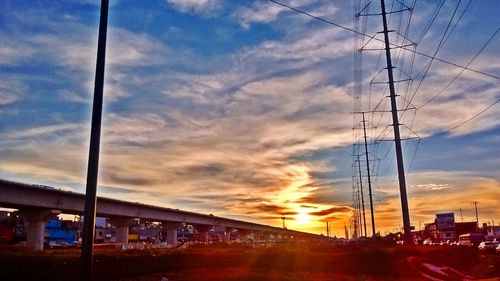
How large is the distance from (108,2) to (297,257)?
85.6 feet

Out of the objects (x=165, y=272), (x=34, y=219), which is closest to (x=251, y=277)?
(x=165, y=272)

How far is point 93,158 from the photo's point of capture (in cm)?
1199

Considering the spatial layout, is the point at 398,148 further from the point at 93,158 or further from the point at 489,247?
the point at 489,247

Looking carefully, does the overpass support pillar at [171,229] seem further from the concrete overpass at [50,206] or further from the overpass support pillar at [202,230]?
the overpass support pillar at [202,230]

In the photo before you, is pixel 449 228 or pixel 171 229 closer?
pixel 449 228

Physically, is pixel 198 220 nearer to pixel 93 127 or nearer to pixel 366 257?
pixel 366 257

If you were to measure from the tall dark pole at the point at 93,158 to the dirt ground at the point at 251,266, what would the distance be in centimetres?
1558

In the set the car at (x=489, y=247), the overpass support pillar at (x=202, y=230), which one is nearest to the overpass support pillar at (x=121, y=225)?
the overpass support pillar at (x=202, y=230)

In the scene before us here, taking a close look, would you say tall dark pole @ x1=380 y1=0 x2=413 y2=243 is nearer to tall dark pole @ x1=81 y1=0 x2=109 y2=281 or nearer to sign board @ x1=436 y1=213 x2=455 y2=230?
tall dark pole @ x1=81 y1=0 x2=109 y2=281

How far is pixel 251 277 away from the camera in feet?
86.2

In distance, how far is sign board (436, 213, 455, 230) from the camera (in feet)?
409

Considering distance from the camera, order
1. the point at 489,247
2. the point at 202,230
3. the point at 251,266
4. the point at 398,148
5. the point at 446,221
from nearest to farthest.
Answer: the point at 251,266
the point at 398,148
the point at 489,247
the point at 446,221
the point at 202,230

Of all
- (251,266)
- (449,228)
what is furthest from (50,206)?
(449,228)

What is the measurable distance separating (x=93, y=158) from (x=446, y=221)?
419ft
